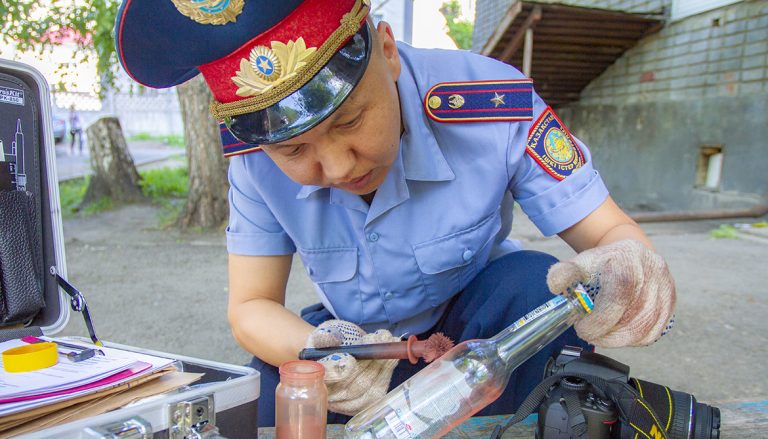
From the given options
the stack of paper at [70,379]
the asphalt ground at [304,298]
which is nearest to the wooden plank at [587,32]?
the asphalt ground at [304,298]

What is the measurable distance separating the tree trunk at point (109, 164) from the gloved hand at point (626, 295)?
7.20 meters

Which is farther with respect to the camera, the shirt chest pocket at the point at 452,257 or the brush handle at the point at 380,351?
the shirt chest pocket at the point at 452,257

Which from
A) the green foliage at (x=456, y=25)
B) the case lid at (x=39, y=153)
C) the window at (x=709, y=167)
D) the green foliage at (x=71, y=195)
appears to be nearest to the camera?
the case lid at (x=39, y=153)

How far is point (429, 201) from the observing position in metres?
1.52

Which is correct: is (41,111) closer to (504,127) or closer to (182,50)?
(182,50)

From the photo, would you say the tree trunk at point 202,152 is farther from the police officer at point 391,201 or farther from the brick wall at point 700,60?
the brick wall at point 700,60

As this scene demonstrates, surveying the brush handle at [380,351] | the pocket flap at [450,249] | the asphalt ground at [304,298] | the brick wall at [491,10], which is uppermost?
the brick wall at [491,10]

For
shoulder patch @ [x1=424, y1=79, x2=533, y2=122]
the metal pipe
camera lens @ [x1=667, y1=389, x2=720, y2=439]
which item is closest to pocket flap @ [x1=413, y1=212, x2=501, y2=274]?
shoulder patch @ [x1=424, y1=79, x2=533, y2=122]

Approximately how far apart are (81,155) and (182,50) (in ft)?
55.1

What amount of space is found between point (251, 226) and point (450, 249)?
507 mm

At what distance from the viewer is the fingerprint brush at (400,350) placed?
3.48ft

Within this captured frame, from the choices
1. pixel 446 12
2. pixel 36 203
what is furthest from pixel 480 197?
pixel 446 12

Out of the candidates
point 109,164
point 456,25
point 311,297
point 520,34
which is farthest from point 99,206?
point 456,25

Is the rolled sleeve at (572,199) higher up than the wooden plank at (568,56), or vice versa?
the wooden plank at (568,56)
